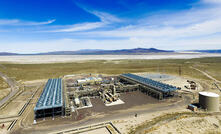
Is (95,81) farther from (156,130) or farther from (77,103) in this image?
(156,130)

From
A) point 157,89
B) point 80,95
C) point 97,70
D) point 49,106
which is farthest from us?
point 97,70

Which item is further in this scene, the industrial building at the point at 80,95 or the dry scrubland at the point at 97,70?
the dry scrubland at the point at 97,70

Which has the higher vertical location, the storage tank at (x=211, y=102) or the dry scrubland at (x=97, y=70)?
the dry scrubland at (x=97, y=70)

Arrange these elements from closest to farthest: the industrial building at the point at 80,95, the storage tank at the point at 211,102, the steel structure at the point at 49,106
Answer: the steel structure at the point at 49,106
the industrial building at the point at 80,95
the storage tank at the point at 211,102

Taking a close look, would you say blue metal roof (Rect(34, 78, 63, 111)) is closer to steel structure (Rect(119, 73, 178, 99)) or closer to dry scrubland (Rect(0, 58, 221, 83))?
steel structure (Rect(119, 73, 178, 99))

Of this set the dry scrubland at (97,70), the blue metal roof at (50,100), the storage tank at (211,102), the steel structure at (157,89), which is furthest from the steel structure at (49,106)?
the dry scrubland at (97,70)

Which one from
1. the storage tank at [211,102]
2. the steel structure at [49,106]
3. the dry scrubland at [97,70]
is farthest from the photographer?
the dry scrubland at [97,70]

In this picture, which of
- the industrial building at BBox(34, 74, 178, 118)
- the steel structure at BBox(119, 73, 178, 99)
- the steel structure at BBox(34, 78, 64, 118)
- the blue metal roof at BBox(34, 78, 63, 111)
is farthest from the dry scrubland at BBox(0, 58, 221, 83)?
the steel structure at BBox(34, 78, 64, 118)

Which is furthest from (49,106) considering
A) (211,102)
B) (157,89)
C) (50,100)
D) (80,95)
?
(211,102)

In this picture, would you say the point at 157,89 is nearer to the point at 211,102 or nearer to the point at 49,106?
the point at 211,102

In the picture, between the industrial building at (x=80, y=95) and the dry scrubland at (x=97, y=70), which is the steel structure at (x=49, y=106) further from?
→ the dry scrubland at (x=97, y=70)

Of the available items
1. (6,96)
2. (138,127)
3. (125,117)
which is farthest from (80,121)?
(6,96)
